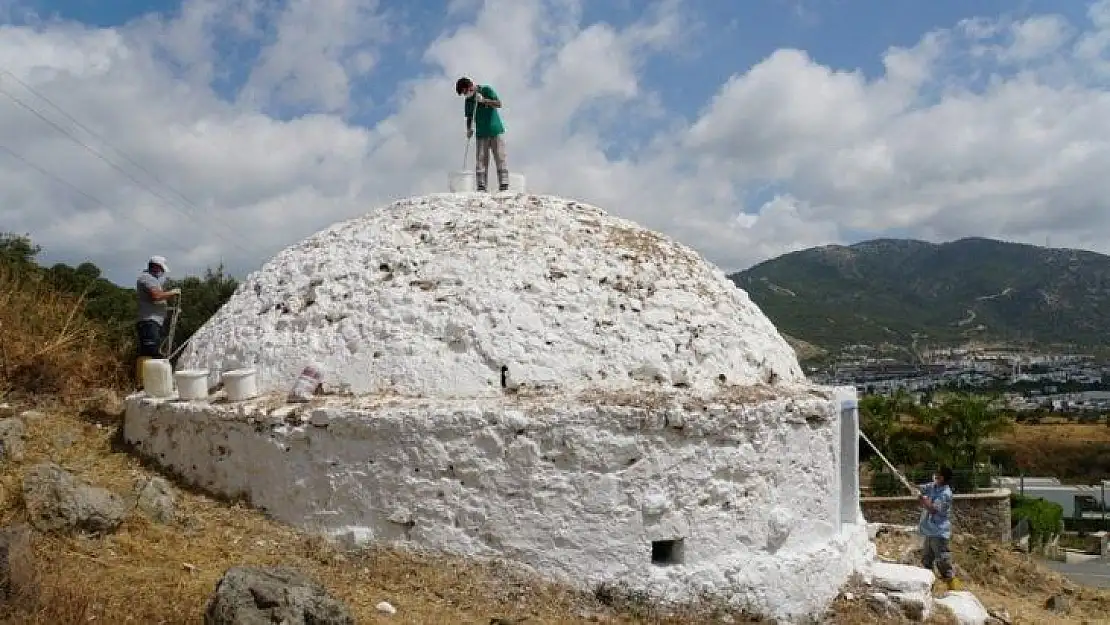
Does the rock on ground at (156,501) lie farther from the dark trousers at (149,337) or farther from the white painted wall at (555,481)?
the dark trousers at (149,337)

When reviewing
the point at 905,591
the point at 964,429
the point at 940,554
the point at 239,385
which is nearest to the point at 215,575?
the point at 239,385

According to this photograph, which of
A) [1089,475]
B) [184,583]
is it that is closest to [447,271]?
[184,583]

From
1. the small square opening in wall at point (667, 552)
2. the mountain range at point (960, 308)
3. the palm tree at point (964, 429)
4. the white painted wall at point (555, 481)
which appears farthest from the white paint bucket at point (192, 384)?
the mountain range at point (960, 308)

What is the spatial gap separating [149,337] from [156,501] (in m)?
3.49

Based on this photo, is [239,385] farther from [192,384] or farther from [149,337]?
[149,337]

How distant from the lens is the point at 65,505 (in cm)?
634

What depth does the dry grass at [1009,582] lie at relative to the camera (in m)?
10.7

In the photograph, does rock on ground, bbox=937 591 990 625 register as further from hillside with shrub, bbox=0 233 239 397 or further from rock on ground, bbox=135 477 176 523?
hillside with shrub, bbox=0 233 239 397

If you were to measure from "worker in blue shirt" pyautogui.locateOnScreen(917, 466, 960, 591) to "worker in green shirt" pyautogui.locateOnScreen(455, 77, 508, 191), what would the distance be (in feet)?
21.0

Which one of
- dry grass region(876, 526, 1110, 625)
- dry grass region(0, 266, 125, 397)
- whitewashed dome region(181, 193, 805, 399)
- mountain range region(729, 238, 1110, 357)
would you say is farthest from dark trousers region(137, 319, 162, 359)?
mountain range region(729, 238, 1110, 357)

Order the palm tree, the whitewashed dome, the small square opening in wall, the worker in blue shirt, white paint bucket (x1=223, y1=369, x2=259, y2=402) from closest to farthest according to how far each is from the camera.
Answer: the small square opening in wall → the whitewashed dome → white paint bucket (x1=223, y1=369, x2=259, y2=402) → the worker in blue shirt → the palm tree

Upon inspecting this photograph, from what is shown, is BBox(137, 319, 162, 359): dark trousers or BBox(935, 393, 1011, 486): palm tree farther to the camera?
BBox(935, 393, 1011, 486): palm tree

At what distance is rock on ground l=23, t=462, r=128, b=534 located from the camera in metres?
6.27

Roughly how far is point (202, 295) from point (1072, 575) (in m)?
30.1
